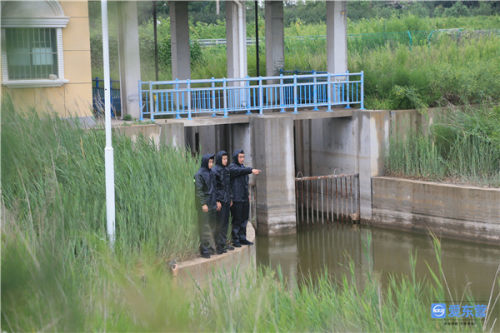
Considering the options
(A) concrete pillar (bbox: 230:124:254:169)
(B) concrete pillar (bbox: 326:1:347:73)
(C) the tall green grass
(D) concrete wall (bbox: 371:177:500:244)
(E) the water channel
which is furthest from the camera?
→ (B) concrete pillar (bbox: 326:1:347:73)

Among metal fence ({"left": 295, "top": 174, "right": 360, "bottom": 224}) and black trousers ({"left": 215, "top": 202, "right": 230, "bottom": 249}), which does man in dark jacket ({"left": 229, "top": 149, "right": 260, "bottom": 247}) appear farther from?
metal fence ({"left": 295, "top": 174, "right": 360, "bottom": 224})

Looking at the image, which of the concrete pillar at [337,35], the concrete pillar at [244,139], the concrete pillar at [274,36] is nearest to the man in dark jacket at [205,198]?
the concrete pillar at [244,139]

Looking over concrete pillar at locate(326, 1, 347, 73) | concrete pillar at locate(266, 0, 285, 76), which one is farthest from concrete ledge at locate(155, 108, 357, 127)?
concrete pillar at locate(266, 0, 285, 76)

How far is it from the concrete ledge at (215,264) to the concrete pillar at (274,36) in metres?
12.1

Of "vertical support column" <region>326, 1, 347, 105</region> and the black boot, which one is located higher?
"vertical support column" <region>326, 1, 347, 105</region>

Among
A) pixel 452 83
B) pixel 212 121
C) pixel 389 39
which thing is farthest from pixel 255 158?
pixel 389 39

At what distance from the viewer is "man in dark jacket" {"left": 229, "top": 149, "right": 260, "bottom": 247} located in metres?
9.55

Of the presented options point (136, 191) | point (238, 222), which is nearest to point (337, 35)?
point (238, 222)

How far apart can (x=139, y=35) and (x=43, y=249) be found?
0.46 m

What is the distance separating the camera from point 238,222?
9570 millimetres

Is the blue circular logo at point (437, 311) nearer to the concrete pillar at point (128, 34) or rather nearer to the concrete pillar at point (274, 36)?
the concrete pillar at point (128, 34)

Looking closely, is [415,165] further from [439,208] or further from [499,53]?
[499,53]

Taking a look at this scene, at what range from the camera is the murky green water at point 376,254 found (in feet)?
43.7

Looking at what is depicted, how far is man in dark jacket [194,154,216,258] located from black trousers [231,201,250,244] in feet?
2.11
